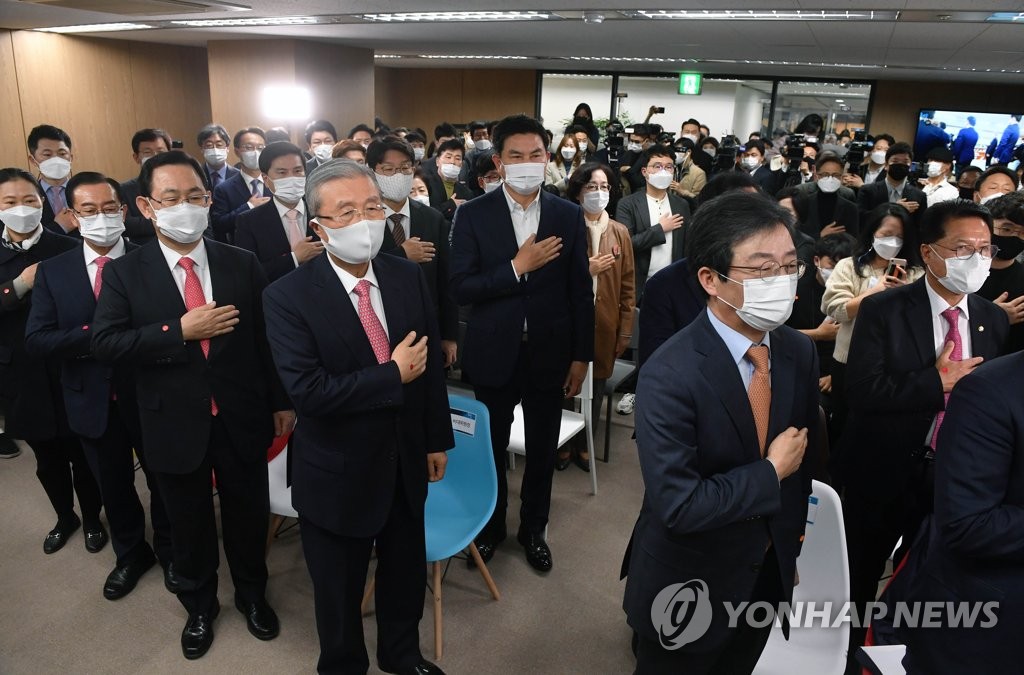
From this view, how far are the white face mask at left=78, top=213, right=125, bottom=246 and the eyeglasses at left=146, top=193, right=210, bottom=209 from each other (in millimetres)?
403

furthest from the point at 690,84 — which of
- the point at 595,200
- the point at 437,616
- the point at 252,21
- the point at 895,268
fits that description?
the point at 437,616

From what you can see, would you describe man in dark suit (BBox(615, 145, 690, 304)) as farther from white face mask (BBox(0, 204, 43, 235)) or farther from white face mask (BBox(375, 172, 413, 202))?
white face mask (BBox(0, 204, 43, 235))

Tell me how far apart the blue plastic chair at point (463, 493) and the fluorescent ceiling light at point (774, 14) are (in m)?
4.54

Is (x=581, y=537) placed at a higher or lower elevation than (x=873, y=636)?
lower

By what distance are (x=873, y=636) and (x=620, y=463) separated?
2.23 m

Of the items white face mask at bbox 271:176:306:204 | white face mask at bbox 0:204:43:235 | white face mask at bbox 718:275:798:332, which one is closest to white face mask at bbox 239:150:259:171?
white face mask at bbox 271:176:306:204

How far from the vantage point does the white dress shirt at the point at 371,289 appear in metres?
2.03

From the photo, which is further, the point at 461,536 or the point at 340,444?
the point at 461,536

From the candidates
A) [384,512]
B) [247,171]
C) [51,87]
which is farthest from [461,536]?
[51,87]

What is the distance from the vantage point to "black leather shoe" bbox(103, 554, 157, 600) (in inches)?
112

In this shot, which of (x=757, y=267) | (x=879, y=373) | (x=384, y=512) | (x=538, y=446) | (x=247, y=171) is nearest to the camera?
(x=757, y=267)

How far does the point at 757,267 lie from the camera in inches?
61.6

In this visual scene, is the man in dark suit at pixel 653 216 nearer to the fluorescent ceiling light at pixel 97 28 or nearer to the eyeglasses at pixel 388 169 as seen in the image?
the eyeglasses at pixel 388 169

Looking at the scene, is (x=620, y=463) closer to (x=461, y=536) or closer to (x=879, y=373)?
(x=461, y=536)
